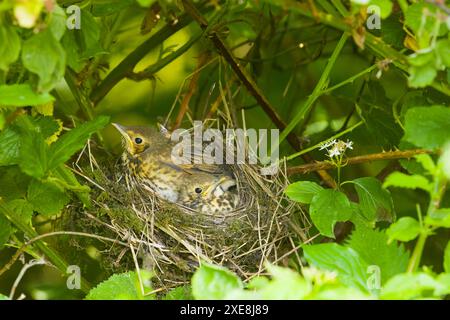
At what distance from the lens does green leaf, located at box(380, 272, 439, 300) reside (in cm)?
174

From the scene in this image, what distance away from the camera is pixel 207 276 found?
73.5 inches

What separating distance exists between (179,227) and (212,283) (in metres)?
1.35

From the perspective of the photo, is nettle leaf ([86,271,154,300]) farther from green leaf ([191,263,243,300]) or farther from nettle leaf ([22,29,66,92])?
nettle leaf ([22,29,66,92])

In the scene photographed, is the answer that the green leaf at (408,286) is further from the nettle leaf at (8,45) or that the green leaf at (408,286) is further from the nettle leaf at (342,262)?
the nettle leaf at (8,45)

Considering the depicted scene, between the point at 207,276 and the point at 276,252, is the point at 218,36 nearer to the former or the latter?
the point at 276,252

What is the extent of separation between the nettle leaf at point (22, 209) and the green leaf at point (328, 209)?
791mm

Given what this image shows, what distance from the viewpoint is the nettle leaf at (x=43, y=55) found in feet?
6.43

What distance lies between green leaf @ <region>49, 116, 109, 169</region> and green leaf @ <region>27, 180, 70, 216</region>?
0.94 feet

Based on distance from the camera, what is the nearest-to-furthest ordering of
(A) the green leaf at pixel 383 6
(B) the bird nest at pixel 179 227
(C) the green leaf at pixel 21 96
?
(C) the green leaf at pixel 21 96 < (A) the green leaf at pixel 383 6 < (B) the bird nest at pixel 179 227

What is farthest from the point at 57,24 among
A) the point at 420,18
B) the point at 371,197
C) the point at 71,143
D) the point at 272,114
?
the point at 272,114

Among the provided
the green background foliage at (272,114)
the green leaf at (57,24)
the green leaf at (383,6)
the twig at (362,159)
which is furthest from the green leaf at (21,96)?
the twig at (362,159)

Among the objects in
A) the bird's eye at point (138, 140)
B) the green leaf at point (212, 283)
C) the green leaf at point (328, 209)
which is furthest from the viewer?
the bird's eye at point (138, 140)

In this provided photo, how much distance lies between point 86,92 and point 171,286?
0.78 metres

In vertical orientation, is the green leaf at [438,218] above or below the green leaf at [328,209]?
below
